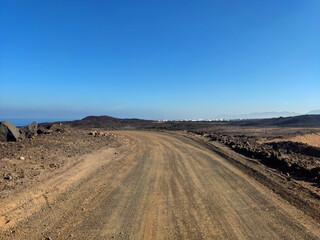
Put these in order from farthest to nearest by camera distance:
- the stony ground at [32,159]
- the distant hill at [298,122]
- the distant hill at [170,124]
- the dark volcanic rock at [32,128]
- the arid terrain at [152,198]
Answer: the distant hill at [298,122], the distant hill at [170,124], the dark volcanic rock at [32,128], the stony ground at [32,159], the arid terrain at [152,198]

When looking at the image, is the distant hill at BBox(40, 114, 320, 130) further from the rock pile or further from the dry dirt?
the rock pile

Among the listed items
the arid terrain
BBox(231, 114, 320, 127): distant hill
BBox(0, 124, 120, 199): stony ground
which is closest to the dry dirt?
the arid terrain

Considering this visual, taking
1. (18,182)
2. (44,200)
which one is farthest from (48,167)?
(44,200)

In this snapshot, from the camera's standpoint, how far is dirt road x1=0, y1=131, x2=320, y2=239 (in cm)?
506

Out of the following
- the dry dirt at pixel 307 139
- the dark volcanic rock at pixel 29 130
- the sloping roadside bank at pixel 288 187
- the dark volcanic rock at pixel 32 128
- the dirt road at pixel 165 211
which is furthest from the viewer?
the dry dirt at pixel 307 139

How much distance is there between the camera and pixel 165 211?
20.3 feet

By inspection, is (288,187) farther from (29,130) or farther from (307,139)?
A: (307,139)

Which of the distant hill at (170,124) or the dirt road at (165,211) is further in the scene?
the distant hill at (170,124)

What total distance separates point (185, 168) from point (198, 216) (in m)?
5.41

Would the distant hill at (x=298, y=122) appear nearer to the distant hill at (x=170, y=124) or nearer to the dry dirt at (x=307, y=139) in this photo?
the distant hill at (x=170, y=124)

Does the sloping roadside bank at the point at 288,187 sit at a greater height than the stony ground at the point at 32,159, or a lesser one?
lesser

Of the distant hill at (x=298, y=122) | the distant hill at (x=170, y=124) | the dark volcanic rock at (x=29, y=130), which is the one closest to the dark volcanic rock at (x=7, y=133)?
the dark volcanic rock at (x=29, y=130)

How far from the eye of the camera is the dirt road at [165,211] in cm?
506

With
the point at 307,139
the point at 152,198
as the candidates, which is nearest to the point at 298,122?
the point at 307,139
